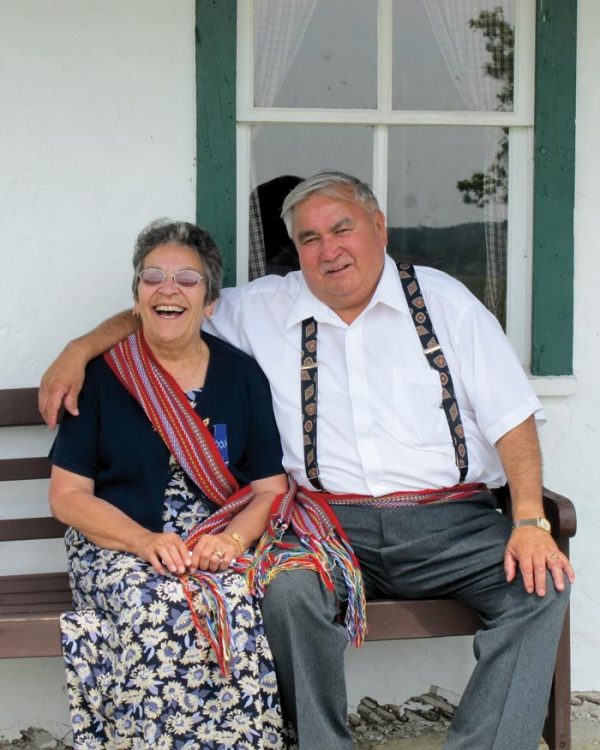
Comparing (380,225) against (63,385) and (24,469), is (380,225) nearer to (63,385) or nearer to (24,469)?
(63,385)

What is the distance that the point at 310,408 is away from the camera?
Result: 3.16 metres

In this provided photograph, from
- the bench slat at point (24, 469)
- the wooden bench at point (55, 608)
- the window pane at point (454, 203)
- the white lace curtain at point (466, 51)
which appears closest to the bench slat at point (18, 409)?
the wooden bench at point (55, 608)

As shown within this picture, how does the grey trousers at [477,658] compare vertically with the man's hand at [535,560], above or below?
below

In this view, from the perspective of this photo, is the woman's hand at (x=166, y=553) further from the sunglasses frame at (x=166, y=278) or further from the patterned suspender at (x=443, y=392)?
the sunglasses frame at (x=166, y=278)

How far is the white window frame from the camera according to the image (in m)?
3.54

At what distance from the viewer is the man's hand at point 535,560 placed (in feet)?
9.29

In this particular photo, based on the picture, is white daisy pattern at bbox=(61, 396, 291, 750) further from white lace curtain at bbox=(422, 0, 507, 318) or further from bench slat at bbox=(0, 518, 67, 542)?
white lace curtain at bbox=(422, 0, 507, 318)

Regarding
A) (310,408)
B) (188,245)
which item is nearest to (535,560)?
(310,408)

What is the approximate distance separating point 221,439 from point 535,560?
918 millimetres

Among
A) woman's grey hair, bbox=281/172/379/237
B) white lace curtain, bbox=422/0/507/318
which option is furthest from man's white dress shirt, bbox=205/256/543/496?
white lace curtain, bbox=422/0/507/318

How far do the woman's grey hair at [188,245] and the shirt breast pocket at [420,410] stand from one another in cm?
60

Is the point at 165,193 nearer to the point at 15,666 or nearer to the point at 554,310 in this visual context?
the point at 554,310

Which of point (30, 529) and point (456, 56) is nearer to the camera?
point (30, 529)

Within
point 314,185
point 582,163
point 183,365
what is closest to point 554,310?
point 582,163
